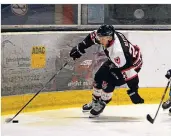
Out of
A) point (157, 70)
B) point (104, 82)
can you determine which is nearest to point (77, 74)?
point (104, 82)

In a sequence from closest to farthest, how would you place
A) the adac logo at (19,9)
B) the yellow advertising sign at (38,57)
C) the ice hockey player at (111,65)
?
the adac logo at (19,9)
the ice hockey player at (111,65)
the yellow advertising sign at (38,57)

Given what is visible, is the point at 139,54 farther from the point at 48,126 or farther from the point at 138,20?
the point at 48,126

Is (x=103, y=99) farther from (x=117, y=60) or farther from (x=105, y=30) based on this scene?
(x=105, y=30)

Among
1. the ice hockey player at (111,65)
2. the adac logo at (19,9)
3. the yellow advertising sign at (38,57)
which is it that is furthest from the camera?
the yellow advertising sign at (38,57)

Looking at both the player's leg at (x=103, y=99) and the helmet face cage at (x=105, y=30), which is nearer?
the helmet face cage at (x=105, y=30)

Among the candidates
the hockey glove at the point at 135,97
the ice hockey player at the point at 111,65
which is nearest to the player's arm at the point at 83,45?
the ice hockey player at the point at 111,65

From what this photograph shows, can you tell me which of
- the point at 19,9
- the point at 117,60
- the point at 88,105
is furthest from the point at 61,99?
the point at 19,9

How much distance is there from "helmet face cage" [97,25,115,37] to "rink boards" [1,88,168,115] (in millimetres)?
359

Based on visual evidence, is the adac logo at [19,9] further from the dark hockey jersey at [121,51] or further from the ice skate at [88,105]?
the ice skate at [88,105]

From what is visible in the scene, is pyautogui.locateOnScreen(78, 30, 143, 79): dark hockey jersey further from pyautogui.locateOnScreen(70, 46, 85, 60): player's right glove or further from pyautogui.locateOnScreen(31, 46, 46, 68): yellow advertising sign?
pyautogui.locateOnScreen(31, 46, 46, 68): yellow advertising sign

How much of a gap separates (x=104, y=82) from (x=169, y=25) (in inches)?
21.7

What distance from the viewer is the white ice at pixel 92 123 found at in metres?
4.40

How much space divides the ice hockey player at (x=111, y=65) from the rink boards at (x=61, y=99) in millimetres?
38

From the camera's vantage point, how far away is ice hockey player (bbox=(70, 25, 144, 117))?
14.6ft
